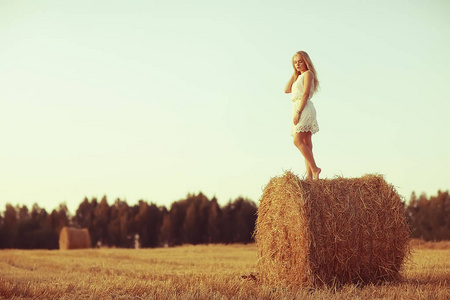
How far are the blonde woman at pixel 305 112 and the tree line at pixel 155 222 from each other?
983 inches

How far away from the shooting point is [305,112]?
7453mm

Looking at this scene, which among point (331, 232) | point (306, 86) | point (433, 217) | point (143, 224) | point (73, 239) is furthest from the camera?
point (143, 224)

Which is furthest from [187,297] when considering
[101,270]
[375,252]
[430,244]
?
[430,244]

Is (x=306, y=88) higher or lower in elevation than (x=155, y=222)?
higher

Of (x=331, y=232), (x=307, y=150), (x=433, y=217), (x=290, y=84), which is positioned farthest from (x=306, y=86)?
(x=433, y=217)

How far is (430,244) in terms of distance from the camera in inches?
587

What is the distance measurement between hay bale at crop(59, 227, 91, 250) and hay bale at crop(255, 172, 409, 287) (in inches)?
839

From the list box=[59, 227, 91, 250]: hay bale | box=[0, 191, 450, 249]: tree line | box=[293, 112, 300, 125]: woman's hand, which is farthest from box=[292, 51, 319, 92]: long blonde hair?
box=[0, 191, 450, 249]: tree line

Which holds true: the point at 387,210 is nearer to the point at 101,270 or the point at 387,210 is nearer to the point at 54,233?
the point at 101,270

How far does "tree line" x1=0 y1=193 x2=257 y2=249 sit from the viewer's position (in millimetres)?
34094

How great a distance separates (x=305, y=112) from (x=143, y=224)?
30.6 meters

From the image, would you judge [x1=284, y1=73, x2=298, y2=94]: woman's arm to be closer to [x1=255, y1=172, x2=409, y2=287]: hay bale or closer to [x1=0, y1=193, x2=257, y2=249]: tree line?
[x1=255, y1=172, x2=409, y2=287]: hay bale

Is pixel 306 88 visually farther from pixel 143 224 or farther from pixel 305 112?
pixel 143 224

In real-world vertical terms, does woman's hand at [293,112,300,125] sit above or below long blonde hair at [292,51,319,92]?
below
